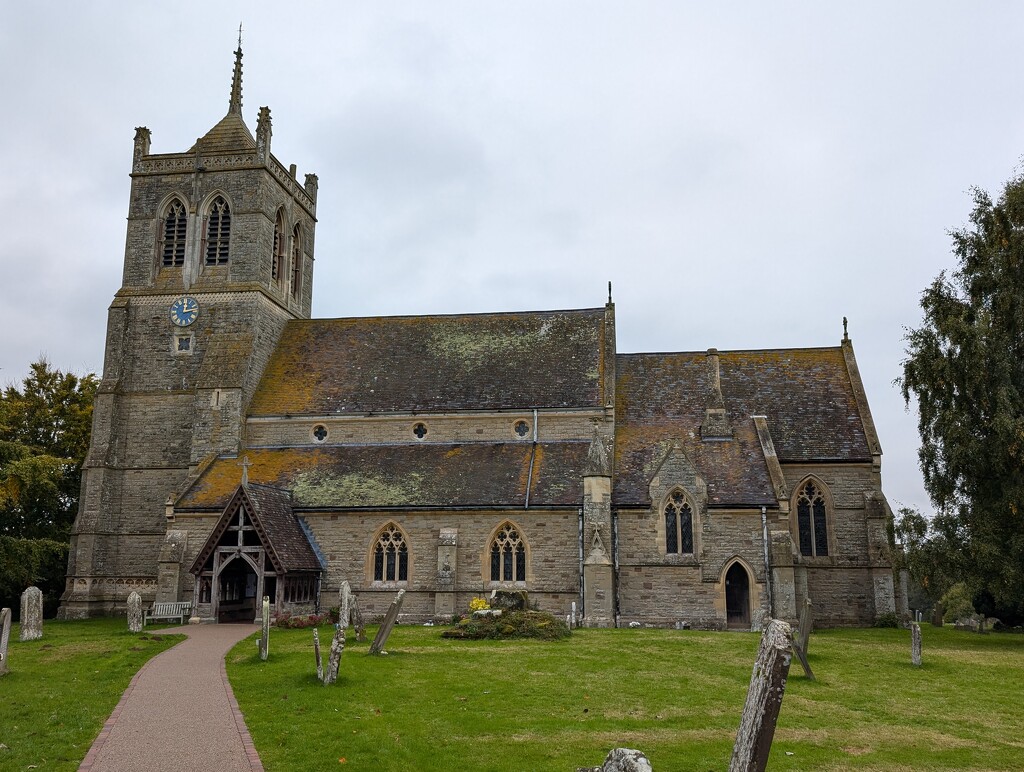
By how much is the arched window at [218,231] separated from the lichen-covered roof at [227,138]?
2.60 m

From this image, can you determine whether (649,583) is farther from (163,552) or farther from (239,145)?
(239,145)

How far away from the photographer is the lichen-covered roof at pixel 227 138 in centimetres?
4162

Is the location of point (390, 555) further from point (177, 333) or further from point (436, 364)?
point (177, 333)

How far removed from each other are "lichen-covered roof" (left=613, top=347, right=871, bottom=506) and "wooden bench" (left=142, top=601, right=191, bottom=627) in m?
16.5

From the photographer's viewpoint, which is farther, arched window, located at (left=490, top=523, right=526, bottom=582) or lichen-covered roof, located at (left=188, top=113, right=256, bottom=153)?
lichen-covered roof, located at (left=188, top=113, right=256, bottom=153)

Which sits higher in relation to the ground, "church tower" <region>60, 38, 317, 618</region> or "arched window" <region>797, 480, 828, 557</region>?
"church tower" <region>60, 38, 317, 618</region>

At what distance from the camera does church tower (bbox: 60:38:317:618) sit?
121 feet

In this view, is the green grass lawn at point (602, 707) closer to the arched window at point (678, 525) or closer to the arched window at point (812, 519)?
the arched window at point (678, 525)

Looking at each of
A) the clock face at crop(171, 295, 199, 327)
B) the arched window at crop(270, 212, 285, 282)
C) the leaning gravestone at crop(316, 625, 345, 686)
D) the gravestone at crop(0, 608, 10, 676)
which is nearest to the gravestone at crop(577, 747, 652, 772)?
the leaning gravestone at crop(316, 625, 345, 686)

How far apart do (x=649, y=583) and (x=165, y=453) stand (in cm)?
2168

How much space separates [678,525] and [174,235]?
1068 inches

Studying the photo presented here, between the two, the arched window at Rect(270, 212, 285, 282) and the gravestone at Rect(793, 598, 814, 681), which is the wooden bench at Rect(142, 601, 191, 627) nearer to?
the arched window at Rect(270, 212, 285, 282)

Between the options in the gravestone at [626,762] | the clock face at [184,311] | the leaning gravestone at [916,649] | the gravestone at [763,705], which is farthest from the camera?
the clock face at [184,311]

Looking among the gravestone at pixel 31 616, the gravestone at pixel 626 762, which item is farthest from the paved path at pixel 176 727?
the gravestone at pixel 31 616
